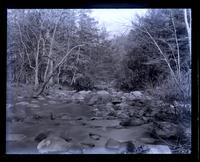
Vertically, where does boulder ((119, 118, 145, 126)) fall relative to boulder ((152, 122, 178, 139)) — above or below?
above

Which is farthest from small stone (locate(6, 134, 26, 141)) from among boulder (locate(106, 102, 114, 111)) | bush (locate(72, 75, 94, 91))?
boulder (locate(106, 102, 114, 111))

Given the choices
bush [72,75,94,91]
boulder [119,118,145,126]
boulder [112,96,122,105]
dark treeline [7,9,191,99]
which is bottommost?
boulder [119,118,145,126]

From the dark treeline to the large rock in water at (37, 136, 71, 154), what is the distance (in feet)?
1.51

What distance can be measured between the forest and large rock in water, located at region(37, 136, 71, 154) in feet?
0.27

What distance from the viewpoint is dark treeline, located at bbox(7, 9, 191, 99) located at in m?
2.38

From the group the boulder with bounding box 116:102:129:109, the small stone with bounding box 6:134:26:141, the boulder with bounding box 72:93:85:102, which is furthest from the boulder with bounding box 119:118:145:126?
the small stone with bounding box 6:134:26:141

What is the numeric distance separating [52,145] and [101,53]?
0.89 meters

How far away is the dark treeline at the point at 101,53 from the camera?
7.82 feet

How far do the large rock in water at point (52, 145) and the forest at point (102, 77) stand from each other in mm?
84

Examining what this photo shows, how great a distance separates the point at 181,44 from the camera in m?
2.39

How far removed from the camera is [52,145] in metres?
2.33

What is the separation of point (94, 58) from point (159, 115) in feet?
2.47

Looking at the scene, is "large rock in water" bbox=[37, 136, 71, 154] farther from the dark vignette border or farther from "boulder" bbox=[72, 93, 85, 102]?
"boulder" bbox=[72, 93, 85, 102]

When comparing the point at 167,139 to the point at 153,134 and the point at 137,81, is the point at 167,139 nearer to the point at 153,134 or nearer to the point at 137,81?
the point at 153,134
